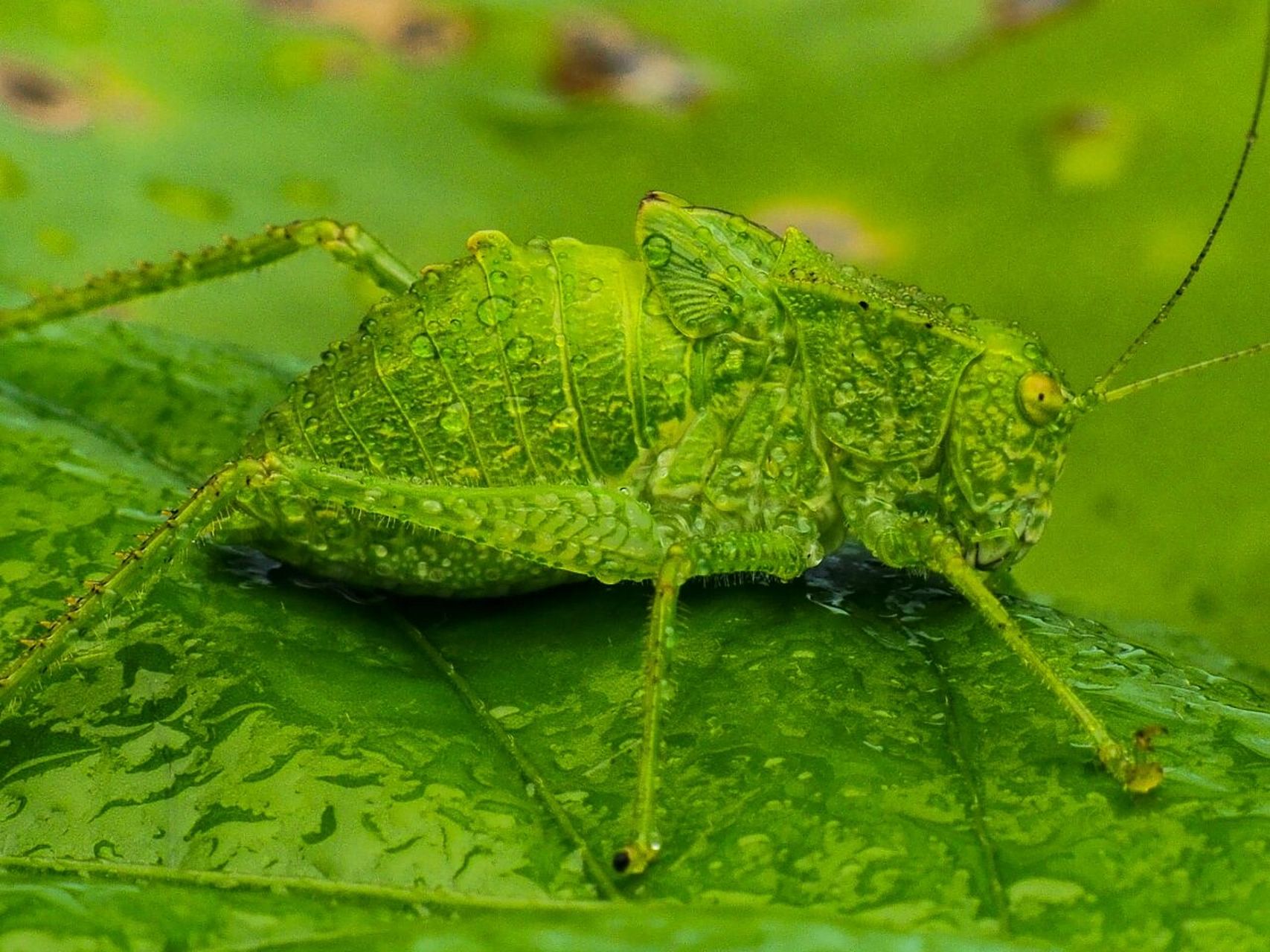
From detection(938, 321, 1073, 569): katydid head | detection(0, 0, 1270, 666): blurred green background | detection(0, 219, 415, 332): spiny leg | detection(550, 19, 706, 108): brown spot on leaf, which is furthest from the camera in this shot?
detection(550, 19, 706, 108): brown spot on leaf

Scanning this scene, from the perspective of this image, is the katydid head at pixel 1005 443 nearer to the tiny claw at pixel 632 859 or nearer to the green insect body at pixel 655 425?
the green insect body at pixel 655 425

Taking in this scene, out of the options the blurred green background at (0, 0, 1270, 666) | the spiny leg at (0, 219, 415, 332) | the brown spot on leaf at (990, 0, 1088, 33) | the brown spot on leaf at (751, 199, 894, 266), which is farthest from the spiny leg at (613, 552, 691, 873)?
the brown spot on leaf at (990, 0, 1088, 33)

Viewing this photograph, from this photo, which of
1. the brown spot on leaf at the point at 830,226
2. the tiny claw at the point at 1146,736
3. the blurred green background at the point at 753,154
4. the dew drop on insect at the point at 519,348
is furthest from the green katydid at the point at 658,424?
the brown spot on leaf at the point at 830,226

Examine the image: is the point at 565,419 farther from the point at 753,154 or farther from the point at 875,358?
the point at 753,154

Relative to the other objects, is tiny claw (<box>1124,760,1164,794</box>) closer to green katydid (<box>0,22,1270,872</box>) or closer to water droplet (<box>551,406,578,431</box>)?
green katydid (<box>0,22,1270,872</box>)

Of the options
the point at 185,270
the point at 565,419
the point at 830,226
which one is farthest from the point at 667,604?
the point at 830,226

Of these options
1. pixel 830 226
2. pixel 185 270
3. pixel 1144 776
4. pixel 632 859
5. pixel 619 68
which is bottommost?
pixel 632 859
